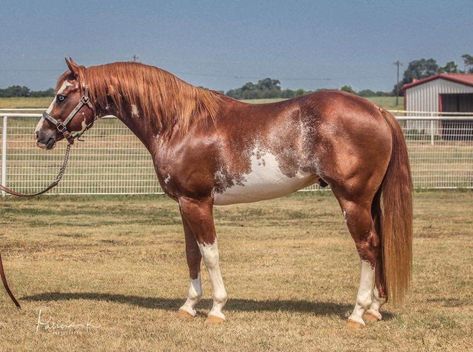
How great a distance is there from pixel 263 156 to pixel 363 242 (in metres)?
1.11

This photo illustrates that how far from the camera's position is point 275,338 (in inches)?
283

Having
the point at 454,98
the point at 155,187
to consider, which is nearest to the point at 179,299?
the point at 155,187

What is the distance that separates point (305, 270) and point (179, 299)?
2127mm

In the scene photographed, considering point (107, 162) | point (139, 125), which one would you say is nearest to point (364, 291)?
point (139, 125)

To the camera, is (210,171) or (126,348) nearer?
(126,348)

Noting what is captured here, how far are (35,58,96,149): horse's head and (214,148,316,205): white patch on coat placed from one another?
1350mm

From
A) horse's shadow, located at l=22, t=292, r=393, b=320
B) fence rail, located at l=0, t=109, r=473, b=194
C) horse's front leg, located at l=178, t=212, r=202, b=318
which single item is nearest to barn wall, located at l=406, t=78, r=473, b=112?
fence rail, located at l=0, t=109, r=473, b=194

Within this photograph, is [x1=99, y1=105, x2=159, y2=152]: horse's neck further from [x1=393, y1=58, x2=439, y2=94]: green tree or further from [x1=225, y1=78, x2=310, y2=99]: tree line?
[x1=393, y1=58, x2=439, y2=94]: green tree

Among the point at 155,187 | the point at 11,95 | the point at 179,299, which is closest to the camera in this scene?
the point at 179,299

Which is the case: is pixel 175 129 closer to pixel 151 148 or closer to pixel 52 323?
pixel 151 148

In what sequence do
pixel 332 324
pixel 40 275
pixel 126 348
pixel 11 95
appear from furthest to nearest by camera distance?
pixel 11 95
pixel 40 275
pixel 332 324
pixel 126 348

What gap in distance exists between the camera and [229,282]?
10.0 m

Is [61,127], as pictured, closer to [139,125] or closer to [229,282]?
[139,125]

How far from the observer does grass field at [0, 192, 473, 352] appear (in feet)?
23.6
